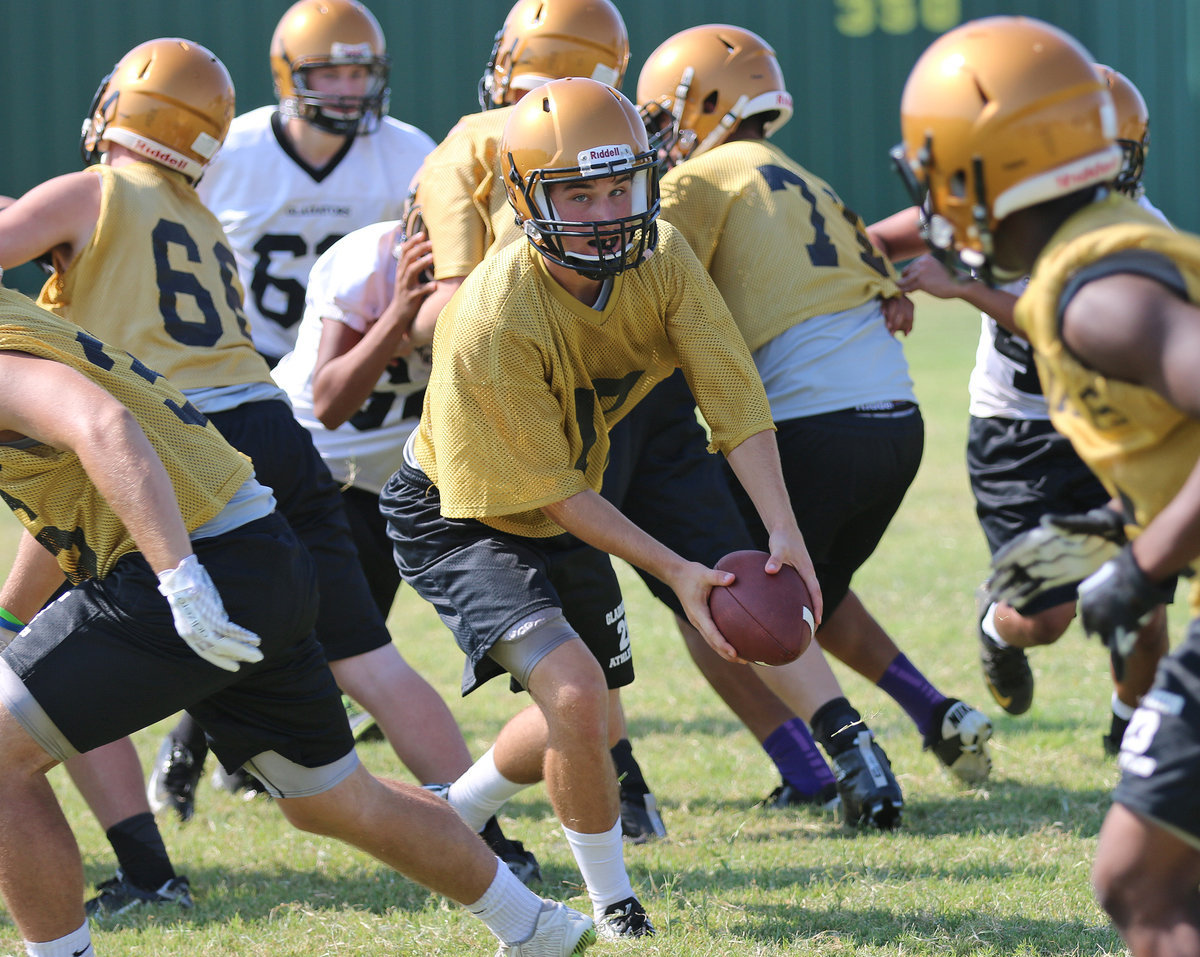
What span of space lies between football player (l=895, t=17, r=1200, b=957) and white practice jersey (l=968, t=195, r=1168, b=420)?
7.50ft

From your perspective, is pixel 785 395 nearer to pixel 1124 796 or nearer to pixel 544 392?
pixel 544 392

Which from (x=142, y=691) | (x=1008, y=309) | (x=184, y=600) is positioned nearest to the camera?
(x=184, y=600)

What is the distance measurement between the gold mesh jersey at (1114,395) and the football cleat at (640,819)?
230cm

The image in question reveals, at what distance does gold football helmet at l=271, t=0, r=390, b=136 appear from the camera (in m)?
5.41

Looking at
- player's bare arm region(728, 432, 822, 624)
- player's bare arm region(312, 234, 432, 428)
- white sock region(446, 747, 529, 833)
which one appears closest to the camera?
player's bare arm region(728, 432, 822, 624)

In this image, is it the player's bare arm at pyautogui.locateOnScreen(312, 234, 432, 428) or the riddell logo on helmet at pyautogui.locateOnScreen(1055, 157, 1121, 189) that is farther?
the player's bare arm at pyautogui.locateOnScreen(312, 234, 432, 428)

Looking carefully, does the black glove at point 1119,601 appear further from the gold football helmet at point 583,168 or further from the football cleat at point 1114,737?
the football cleat at point 1114,737

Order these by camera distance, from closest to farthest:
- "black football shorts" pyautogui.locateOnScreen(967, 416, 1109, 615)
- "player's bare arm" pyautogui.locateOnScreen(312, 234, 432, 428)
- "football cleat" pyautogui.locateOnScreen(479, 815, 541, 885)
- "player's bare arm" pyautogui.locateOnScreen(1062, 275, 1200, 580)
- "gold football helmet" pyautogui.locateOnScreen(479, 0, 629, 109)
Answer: "player's bare arm" pyautogui.locateOnScreen(1062, 275, 1200, 580)
"football cleat" pyautogui.locateOnScreen(479, 815, 541, 885)
"player's bare arm" pyautogui.locateOnScreen(312, 234, 432, 428)
"gold football helmet" pyautogui.locateOnScreen(479, 0, 629, 109)
"black football shorts" pyautogui.locateOnScreen(967, 416, 1109, 615)

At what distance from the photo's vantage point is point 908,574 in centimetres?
801

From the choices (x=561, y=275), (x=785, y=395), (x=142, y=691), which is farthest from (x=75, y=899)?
(x=785, y=395)

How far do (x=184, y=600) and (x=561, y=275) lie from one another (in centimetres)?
125

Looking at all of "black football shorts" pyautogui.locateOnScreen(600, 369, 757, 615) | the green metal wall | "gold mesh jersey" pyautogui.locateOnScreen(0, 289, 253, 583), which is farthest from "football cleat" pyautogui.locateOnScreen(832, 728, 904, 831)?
the green metal wall

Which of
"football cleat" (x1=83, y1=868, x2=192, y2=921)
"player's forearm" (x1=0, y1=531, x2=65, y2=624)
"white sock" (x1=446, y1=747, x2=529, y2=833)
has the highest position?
"player's forearm" (x1=0, y1=531, x2=65, y2=624)

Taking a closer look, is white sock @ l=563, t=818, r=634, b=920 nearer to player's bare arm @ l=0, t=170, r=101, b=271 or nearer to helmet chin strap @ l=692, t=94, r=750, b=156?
player's bare arm @ l=0, t=170, r=101, b=271
